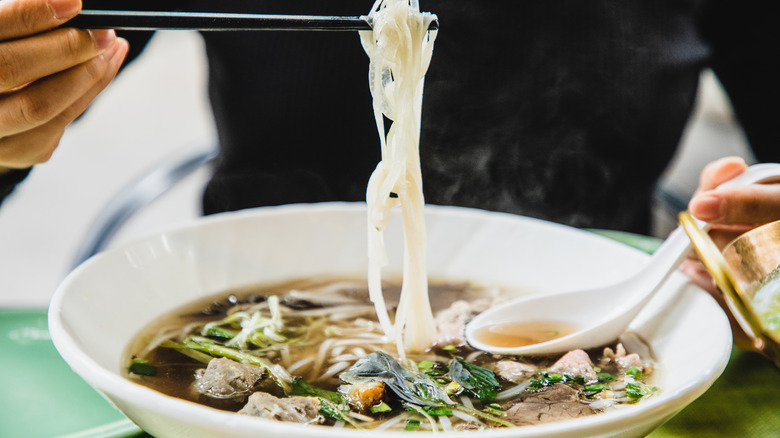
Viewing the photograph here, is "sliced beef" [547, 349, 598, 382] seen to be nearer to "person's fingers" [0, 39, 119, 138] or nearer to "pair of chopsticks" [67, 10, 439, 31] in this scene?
"pair of chopsticks" [67, 10, 439, 31]

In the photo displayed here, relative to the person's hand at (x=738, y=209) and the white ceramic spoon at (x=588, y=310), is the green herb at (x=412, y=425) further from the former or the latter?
the person's hand at (x=738, y=209)

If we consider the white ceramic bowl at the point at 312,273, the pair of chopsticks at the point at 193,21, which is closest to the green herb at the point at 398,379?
the white ceramic bowl at the point at 312,273

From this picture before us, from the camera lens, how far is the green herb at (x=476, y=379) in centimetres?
124

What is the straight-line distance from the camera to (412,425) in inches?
43.7

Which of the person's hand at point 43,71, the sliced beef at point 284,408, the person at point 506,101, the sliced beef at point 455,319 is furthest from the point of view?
the person at point 506,101

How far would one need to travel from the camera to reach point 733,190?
139 cm

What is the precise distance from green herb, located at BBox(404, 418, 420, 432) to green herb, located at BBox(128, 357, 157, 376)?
523 millimetres

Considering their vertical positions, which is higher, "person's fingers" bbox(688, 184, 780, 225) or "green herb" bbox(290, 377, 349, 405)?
"person's fingers" bbox(688, 184, 780, 225)

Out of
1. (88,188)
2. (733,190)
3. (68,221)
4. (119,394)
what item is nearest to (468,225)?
(733,190)

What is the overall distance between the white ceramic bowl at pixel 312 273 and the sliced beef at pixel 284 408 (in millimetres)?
170

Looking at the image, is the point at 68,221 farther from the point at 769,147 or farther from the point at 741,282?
the point at 741,282

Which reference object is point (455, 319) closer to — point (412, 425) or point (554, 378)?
point (554, 378)

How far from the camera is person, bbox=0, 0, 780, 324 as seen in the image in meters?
2.46

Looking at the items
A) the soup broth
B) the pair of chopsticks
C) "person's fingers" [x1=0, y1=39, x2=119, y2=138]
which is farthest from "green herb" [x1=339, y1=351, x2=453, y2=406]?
"person's fingers" [x1=0, y1=39, x2=119, y2=138]
